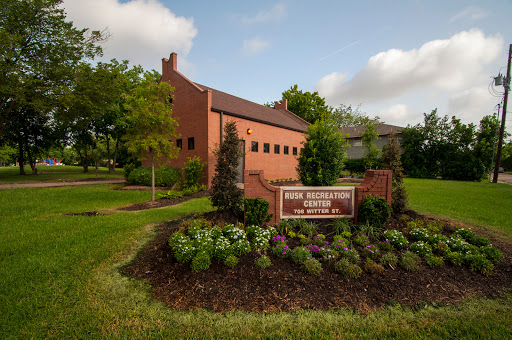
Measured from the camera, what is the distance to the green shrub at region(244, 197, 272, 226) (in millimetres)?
5023

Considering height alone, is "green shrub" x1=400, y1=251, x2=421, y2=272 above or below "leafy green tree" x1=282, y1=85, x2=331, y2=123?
below

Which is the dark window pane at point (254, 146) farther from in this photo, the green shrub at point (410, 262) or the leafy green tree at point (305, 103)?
the leafy green tree at point (305, 103)

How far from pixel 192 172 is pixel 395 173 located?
977 cm

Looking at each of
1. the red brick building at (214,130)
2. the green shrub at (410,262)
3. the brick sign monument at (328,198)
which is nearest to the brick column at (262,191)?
the brick sign monument at (328,198)

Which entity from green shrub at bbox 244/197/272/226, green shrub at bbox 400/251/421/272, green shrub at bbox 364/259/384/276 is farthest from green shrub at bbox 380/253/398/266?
green shrub at bbox 244/197/272/226

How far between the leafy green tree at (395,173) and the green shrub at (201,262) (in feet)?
17.5

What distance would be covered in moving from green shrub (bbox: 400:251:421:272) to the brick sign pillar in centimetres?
167

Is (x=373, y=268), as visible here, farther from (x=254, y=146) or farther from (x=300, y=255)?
(x=254, y=146)

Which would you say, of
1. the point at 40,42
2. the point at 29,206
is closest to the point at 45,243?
the point at 29,206

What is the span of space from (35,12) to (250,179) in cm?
2077

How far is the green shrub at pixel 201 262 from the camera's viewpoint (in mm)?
3424

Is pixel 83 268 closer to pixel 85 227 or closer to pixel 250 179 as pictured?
pixel 85 227

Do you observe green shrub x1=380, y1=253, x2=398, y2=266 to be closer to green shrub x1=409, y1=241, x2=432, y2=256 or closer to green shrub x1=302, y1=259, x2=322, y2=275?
green shrub x1=409, y1=241, x2=432, y2=256

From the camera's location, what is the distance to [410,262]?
359cm
